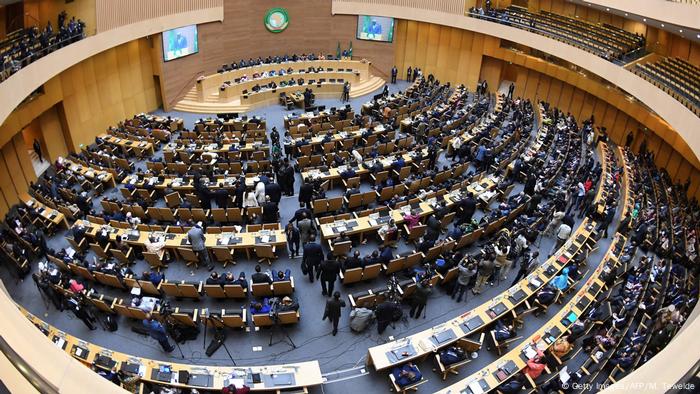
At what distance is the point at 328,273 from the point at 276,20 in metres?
20.5

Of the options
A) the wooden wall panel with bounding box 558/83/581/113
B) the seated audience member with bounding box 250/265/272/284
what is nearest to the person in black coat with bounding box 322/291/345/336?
the seated audience member with bounding box 250/265/272/284

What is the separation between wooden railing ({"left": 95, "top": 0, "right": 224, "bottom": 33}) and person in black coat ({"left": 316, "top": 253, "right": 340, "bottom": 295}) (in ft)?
48.4


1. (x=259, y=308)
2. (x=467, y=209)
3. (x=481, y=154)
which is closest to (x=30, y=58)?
(x=259, y=308)

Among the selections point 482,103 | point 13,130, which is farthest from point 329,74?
point 13,130

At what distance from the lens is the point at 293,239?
12133 millimetres

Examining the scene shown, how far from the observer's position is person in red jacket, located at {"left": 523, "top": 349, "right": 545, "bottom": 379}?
28.8 ft

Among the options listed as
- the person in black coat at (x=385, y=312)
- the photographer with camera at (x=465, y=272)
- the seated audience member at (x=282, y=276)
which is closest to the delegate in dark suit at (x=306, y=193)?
the seated audience member at (x=282, y=276)

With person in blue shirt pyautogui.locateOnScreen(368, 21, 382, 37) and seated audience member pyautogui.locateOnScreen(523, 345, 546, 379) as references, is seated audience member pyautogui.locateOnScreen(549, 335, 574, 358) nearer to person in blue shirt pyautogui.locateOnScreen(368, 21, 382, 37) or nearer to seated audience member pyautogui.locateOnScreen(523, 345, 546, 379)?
seated audience member pyautogui.locateOnScreen(523, 345, 546, 379)

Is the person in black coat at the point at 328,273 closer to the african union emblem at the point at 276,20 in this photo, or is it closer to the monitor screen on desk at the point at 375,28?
the african union emblem at the point at 276,20

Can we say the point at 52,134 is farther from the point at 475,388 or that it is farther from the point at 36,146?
the point at 475,388

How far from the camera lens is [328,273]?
10.8 metres

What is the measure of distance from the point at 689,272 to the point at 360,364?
29.7 ft

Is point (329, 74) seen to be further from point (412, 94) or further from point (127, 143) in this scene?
point (127, 143)

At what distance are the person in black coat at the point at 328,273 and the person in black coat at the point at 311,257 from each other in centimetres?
25
